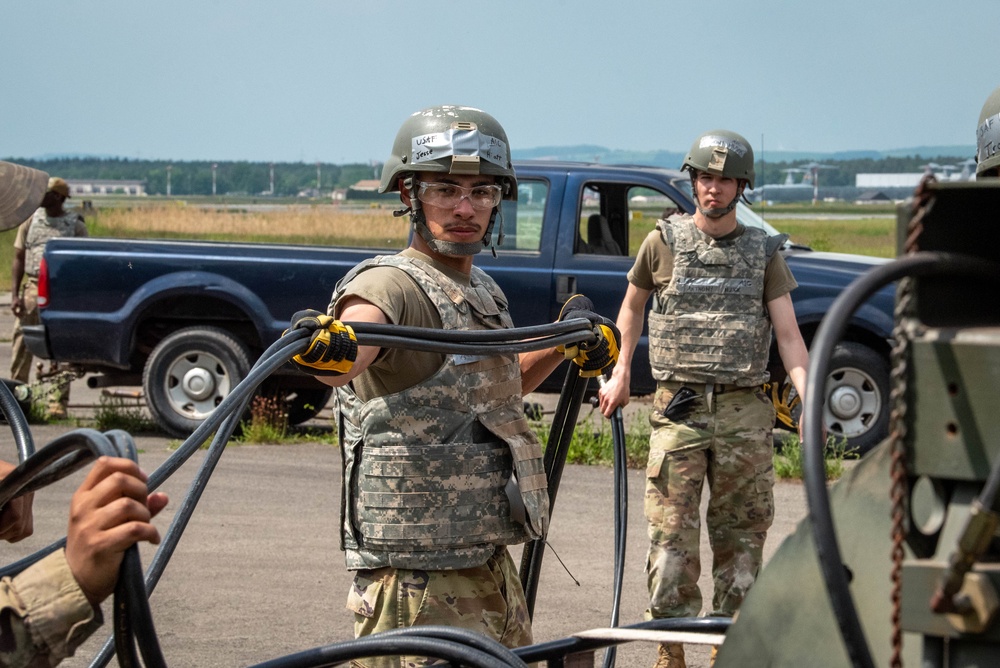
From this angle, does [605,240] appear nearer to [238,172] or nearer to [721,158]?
[721,158]

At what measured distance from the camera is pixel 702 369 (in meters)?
5.34

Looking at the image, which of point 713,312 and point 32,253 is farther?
point 32,253

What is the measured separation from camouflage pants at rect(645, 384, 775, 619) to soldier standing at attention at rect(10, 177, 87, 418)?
765 cm

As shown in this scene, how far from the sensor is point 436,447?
3.24m

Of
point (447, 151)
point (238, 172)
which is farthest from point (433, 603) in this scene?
point (238, 172)

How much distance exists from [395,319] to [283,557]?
389 cm

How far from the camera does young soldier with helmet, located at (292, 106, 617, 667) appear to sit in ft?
10.6

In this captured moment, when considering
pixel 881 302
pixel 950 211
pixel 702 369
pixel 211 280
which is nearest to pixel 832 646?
pixel 950 211

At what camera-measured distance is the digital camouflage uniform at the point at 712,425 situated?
204 inches

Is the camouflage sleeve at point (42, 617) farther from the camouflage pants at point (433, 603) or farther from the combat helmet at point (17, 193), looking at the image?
the combat helmet at point (17, 193)

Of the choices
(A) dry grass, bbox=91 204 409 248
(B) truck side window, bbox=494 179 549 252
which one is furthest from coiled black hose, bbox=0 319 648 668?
(A) dry grass, bbox=91 204 409 248

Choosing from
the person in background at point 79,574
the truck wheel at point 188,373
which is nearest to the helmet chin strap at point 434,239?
the person in background at point 79,574

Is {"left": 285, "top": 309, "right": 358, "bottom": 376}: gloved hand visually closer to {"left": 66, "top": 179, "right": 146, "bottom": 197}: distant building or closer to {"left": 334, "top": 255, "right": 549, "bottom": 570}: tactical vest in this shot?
{"left": 334, "top": 255, "right": 549, "bottom": 570}: tactical vest

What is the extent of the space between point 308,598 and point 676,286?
2.26 metres
